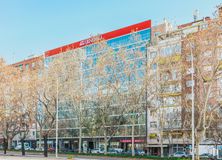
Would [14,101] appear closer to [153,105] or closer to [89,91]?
[89,91]

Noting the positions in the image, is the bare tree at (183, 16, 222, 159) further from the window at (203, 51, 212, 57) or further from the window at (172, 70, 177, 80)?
the window at (172, 70, 177, 80)

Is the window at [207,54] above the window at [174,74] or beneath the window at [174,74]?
above

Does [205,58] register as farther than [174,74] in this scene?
No

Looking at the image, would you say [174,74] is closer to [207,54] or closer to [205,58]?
[207,54]

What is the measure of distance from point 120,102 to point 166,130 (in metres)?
12.2

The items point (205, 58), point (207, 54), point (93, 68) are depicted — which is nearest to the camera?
point (205, 58)

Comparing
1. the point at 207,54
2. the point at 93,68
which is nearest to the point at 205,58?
the point at 207,54

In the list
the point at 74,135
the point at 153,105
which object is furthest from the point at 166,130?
the point at 74,135

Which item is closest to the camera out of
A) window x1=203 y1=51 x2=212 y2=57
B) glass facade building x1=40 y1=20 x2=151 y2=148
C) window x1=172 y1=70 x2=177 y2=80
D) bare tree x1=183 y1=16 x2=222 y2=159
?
bare tree x1=183 y1=16 x2=222 y2=159

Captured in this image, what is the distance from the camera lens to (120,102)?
6144 cm

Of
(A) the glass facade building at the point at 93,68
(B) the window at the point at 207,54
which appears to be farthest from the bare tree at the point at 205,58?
(A) the glass facade building at the point at 93,68

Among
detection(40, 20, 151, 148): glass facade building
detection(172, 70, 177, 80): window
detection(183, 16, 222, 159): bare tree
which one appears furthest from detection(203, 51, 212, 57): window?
detection(40, 20, 151, 148): glass facade building

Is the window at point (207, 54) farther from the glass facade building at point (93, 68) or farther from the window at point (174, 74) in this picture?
the glass facade building at point (93, 68)

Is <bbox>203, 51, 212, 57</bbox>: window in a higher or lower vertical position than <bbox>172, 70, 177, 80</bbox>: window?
higher
